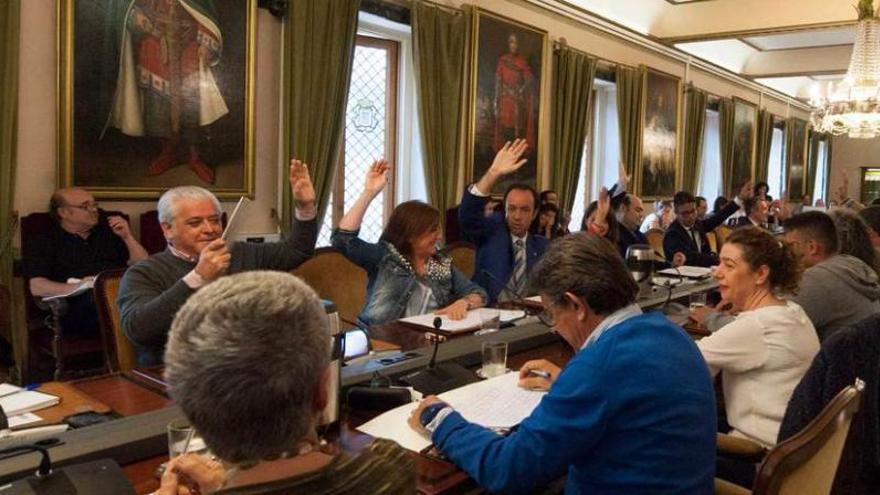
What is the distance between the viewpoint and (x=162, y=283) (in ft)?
8.41

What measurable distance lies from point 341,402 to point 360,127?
4.20m

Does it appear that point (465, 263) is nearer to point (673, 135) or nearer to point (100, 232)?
point (100, 232)

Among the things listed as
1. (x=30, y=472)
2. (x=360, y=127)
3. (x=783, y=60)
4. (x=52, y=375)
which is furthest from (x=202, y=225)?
(x=783, y=60)

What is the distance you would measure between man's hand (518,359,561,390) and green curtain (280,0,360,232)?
3117mm

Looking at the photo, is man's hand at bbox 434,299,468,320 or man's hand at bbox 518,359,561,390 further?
man's hand at bbox 434,299,468,320

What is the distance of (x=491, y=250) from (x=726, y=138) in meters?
8.14

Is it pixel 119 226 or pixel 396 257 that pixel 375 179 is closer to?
pixel 396 257

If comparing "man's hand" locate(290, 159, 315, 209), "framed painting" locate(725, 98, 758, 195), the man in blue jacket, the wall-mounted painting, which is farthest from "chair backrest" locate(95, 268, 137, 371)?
the wall-mounted painting

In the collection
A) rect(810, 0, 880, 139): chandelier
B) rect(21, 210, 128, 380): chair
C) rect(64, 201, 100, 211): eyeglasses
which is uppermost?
rect(810, 0, 880, 139): chandelier

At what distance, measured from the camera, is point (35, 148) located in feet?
12.5

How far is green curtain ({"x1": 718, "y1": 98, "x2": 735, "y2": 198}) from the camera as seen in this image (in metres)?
10.8

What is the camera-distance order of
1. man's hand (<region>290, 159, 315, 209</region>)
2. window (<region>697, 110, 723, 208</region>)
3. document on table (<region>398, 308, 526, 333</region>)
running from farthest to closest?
window (<region>697, 110, 723, 208</region>) < man's hand (<region>290, 159, 315, 209</region>) < document on table (<region>398, 308, 526, 333</region>)

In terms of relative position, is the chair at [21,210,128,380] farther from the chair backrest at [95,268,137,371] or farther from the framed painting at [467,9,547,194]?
the framed painting at [467,9,547,194]

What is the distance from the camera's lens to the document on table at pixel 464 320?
2744mm
